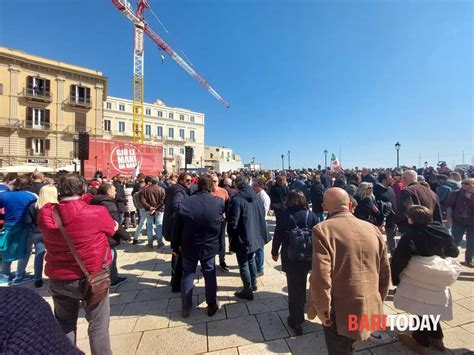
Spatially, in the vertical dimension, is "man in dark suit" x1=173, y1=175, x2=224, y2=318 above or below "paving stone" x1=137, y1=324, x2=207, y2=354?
above

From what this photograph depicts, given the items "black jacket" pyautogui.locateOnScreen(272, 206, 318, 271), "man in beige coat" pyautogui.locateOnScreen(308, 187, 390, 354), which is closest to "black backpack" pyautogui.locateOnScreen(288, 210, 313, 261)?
"black jacket" pyautogui.locateOnScreen(272, 206, 318, 271)

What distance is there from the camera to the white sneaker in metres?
2.64

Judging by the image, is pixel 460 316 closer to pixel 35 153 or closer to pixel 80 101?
pixel 35 153

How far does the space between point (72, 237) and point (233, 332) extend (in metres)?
2.20

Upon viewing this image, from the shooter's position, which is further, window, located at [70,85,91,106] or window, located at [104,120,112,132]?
window, located at [104,120,112,132]

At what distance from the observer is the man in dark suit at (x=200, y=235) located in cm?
312

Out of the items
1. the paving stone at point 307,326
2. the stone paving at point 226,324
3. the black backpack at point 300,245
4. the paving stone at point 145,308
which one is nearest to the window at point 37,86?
the stone paving at point 226,324

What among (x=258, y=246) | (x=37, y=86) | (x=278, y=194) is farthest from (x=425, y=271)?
(x=37, y=86)

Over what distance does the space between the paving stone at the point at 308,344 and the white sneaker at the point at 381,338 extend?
592 millimetres

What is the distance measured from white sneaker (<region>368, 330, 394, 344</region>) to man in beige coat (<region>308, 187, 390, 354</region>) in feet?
3.08

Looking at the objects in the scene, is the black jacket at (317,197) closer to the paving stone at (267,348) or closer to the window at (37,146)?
the paving stone at (267,348)

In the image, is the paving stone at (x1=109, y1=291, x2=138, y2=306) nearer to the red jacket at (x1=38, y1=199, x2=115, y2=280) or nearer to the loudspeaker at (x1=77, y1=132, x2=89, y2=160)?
the red jacket at (x1=38, y1=199, x2=115, y2=280)

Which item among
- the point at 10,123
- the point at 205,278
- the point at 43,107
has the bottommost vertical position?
the point at 205,278

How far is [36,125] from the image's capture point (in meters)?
27.7
